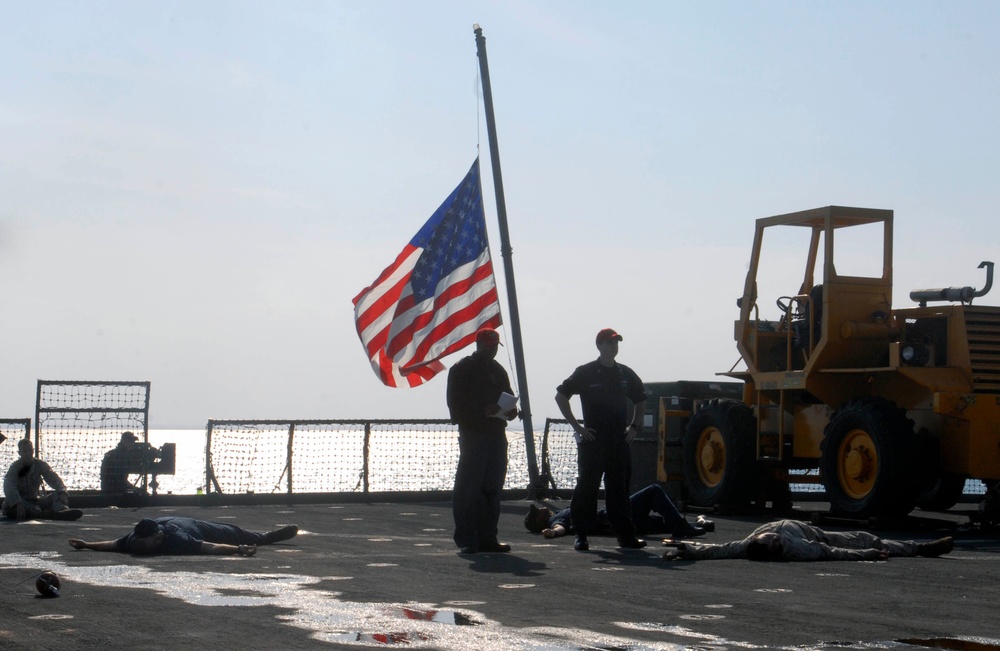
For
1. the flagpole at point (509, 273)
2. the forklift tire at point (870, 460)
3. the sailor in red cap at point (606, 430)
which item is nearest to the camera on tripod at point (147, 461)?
the flagpole at point (509, 273)

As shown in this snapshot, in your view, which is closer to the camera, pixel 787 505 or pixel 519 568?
pixel 519 568

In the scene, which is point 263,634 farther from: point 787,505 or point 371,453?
point 371,453

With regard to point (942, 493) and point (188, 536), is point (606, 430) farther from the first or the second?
point (942, 493)

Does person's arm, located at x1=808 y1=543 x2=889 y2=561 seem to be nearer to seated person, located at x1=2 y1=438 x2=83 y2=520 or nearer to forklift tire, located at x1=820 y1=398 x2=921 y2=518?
forklift tire, located at x1=820 y1=398 x2=921 y2=518

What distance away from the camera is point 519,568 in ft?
33.5

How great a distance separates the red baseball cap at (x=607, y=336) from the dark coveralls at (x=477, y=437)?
0.93m

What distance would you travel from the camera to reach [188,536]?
11.0 metres

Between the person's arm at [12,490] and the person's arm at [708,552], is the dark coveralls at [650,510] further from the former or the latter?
the person's arm at [12,490]

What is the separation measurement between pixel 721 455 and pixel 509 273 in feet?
14.2

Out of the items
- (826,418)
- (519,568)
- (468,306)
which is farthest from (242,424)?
(519,568)

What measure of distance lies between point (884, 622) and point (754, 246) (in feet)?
36.2

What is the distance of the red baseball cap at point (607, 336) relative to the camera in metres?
12.3

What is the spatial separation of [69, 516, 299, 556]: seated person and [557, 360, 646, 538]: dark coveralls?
9.60 ft

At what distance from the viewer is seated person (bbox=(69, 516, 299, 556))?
35.6 feet
